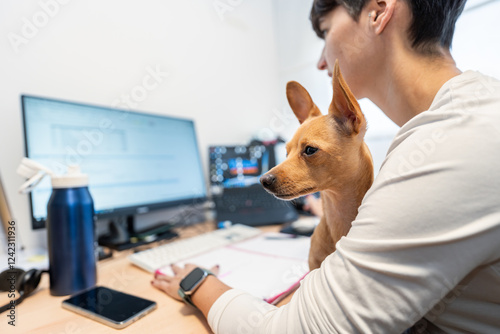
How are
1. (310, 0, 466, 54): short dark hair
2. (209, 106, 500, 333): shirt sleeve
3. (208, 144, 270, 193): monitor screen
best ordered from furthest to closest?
1. (208, 144, 270, 193): monitor screen
2. (310, 0, 466, 54): short dark hair
3. (209, 106, 500, 333): shirt sleeve

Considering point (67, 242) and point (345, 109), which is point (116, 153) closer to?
point (67, 242)

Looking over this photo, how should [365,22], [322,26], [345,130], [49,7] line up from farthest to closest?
1. [49,7]
2. [322,26]
3. [365,22]
4. [345,130]

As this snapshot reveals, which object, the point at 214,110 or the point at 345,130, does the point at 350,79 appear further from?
the point at 214,110

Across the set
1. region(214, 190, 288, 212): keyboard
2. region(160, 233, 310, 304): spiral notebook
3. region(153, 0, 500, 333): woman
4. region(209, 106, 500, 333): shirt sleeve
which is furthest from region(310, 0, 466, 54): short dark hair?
region(214, 190, 288, 212): keyboard

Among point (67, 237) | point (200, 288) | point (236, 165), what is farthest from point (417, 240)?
point (236, 165)

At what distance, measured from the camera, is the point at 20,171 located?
2.15ft

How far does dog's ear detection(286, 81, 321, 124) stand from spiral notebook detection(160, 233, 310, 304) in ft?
1.26

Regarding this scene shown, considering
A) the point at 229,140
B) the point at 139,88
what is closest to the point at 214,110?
the point at 229,140

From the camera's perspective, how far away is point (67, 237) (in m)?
0.61

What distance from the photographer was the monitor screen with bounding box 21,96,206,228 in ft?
2.71

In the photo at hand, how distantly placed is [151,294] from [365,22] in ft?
2.59

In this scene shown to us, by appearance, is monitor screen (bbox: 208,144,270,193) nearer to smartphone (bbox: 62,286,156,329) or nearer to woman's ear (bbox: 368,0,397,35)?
smartphone (bbox: 62,286,156,329)

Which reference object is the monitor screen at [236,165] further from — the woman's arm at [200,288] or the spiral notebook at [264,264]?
the woman's arm at [200,288]

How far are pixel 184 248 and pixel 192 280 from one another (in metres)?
0.33
